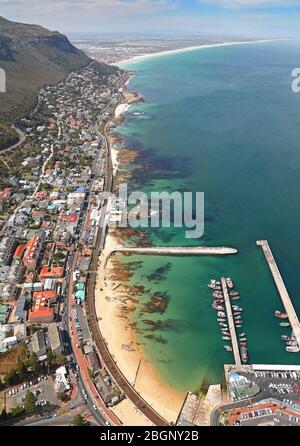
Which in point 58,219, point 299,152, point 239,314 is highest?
point 299,152

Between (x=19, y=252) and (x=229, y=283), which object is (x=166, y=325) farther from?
(x=19, y=252)

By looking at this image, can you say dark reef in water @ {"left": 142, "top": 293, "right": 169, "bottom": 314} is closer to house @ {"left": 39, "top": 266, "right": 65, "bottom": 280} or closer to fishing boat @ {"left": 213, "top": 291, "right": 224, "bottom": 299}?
fishing boat @ {"left": 213, "top": 291, "right": 224, "bottom": 299}

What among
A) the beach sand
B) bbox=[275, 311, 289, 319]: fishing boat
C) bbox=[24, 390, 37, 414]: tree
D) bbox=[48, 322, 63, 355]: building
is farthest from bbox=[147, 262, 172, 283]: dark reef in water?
bbox=[24, 390, 37, 414]: tree

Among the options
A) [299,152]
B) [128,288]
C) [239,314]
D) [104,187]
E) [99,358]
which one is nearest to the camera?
[99,358]

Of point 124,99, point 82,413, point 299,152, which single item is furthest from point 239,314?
point 124,99

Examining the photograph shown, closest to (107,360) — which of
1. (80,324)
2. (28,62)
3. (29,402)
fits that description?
(80,324)

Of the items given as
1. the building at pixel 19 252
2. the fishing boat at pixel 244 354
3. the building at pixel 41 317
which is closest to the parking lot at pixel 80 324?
the building at pixel 41 317
